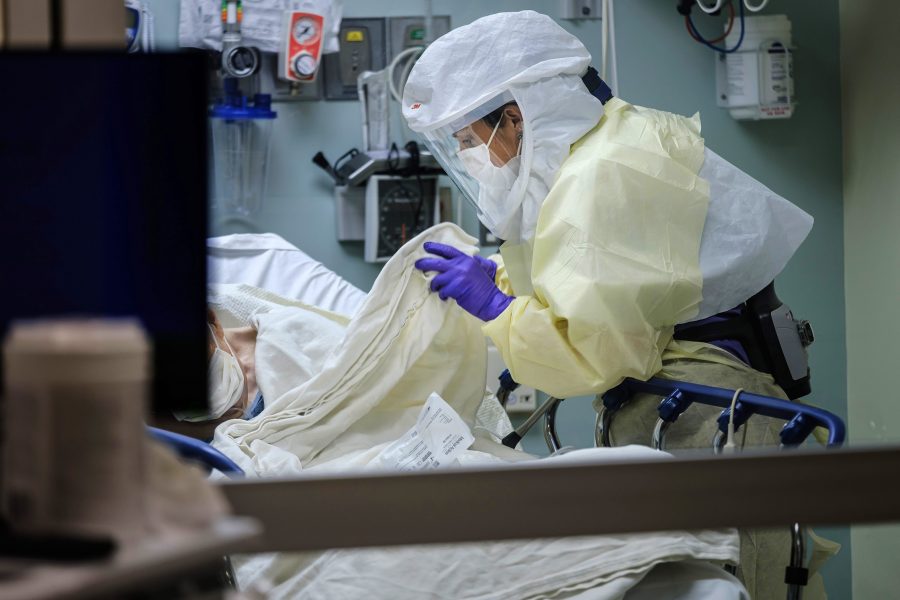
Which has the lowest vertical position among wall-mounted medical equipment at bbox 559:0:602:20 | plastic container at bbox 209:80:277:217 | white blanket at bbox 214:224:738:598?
Answer: white blanket at bbox 214:224:738:598

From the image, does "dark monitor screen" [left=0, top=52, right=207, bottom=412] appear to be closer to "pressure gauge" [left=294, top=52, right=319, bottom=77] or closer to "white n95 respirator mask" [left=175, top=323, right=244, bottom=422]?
"white n95 respirator mask" [left=175, top=323, right=244, bottom=422]

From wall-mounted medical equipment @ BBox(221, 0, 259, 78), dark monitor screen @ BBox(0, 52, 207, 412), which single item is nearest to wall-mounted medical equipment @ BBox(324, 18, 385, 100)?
wall-mounted medical equipment @ BBox(221, 0, 259, 78)

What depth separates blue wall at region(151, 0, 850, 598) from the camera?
3441mm

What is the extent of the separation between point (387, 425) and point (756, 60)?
1704 millimetres

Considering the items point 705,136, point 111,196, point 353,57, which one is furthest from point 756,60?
point 111,196

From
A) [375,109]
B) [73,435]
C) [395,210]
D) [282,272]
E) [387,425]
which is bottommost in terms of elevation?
[387,425]

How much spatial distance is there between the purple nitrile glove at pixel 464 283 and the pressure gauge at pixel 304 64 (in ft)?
3.50

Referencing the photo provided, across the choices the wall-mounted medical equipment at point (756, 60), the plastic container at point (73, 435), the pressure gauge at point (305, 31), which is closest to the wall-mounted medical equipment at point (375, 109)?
the pressure gauge at point (305, 31)

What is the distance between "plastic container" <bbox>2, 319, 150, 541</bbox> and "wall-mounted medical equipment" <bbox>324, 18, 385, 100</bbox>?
2.87 m

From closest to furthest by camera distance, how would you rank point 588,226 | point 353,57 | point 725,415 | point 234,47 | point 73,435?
point 73,435 → point 725,415 → point 588,226 → point 234,47 → point 353,57

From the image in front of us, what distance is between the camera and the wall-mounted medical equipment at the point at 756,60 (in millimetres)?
3283

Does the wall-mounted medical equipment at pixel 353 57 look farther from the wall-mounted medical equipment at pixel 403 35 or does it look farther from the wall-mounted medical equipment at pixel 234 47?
→ the wall-mounted medical equipment at pixel 234 47

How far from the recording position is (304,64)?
10.8ft

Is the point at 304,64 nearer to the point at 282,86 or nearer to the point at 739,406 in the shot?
the point at 282,86
